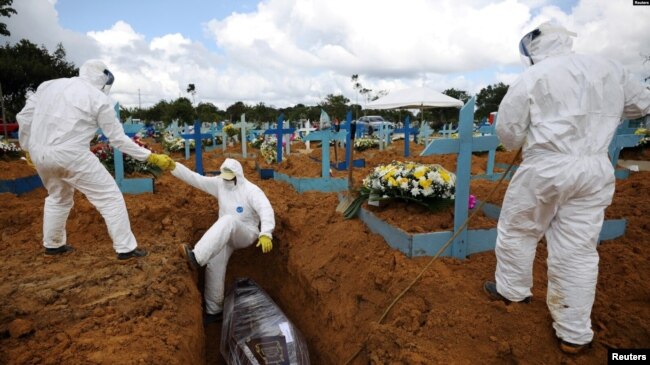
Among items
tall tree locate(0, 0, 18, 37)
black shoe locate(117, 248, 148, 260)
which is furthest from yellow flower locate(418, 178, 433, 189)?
tall tree locate(0, 0, 18, 37)

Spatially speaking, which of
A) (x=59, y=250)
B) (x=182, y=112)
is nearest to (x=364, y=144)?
(x=59, y=250)

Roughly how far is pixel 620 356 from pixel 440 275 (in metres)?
1.19

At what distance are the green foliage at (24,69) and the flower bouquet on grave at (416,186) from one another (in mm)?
28495

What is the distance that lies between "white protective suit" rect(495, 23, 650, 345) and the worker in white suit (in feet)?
11.3

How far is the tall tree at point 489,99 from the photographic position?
4164cm

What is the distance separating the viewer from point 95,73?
391 cm

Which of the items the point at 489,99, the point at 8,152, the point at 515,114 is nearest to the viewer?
the point at 515,114

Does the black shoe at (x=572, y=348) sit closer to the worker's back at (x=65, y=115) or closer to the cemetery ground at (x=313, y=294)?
the cemetery ground at (x=313, y=294)

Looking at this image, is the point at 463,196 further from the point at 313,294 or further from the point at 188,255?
the point at 188,255

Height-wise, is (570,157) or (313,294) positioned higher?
(570,157)

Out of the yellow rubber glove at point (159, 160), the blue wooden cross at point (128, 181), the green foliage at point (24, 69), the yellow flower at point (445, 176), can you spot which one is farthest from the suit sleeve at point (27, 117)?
the green foliage at point (24, 69)

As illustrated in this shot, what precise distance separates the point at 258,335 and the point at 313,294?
0.74 m

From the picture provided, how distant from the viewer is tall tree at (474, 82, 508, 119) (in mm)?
41641

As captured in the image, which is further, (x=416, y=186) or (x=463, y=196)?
(x=416, y=186)
